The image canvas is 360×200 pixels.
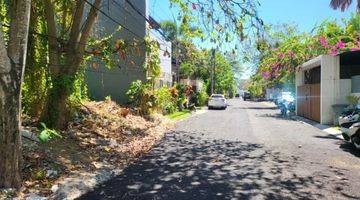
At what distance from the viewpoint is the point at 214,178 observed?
381 inches

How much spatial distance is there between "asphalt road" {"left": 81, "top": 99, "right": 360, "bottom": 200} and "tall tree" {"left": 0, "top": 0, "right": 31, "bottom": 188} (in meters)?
1.34

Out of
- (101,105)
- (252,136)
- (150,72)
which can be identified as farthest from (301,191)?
(150,72)

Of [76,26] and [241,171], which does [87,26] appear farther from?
[241,171]

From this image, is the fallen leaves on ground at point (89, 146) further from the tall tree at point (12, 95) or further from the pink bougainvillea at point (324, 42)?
the pink bougainvillea at point (324, 42)

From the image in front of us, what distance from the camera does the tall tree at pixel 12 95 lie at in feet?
25.5

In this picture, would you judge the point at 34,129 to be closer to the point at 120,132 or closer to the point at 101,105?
the point at 120,132

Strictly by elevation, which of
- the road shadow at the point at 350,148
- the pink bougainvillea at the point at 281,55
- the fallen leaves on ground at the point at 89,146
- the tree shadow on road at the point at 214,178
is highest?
the pink bougainvillea at the point at 281,55

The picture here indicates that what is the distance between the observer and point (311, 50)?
1280 inches

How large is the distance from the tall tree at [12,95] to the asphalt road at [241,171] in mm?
1336

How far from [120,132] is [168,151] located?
3439 mm

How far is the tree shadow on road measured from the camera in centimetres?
824

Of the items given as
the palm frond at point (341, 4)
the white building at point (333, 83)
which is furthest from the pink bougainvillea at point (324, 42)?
the palm frond at point (341, 4)

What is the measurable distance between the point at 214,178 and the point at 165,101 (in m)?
20.8

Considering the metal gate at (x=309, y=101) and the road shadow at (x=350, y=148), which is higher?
the metal gate at (x=309, y=101)
